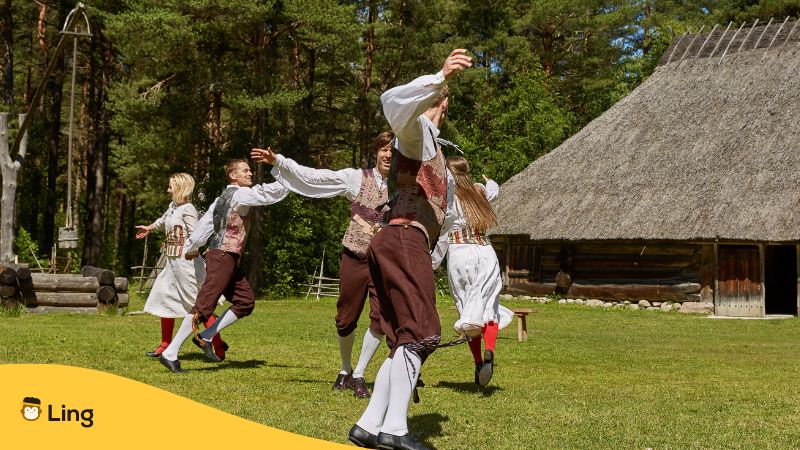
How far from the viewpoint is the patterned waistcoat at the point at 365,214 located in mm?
7055

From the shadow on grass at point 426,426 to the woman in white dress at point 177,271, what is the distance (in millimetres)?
4175

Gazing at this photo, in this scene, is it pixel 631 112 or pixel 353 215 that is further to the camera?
pixel 631 112

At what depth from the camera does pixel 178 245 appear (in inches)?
385

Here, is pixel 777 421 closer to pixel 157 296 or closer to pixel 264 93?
pixel 157 296

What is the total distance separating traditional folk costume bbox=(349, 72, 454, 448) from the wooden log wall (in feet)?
62.7

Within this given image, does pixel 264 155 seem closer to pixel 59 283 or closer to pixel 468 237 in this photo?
pixel 468 237

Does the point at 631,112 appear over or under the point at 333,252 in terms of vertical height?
over

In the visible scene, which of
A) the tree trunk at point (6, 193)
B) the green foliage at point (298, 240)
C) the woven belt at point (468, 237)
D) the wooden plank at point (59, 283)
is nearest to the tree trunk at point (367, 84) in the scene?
the green foliage at point (298, 240)

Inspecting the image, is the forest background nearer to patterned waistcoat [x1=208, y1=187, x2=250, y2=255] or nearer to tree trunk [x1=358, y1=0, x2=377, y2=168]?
tree trunk [x1=358, y1=0, x2=377, y2=168]

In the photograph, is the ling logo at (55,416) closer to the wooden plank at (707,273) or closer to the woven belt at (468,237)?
the woven belt at (468,237)

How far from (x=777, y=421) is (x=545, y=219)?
19169 millimetres

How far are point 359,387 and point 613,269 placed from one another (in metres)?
19.0

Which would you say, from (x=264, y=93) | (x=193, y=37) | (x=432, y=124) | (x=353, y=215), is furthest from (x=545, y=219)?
(x=432, y=124)

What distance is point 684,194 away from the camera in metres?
23.1
